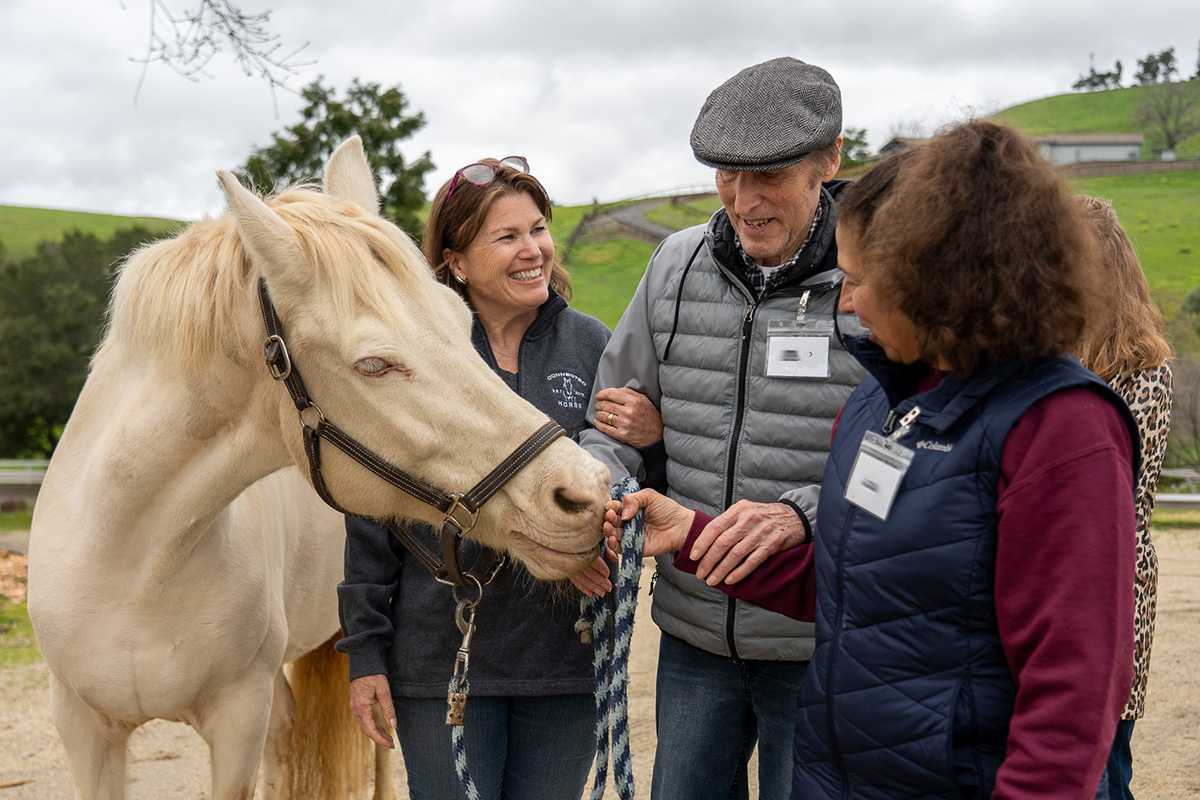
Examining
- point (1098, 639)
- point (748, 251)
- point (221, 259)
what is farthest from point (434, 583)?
point (1098, 639)

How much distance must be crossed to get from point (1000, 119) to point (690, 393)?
0.96 metres

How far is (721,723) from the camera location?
7.17ft

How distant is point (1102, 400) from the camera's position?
1204 mm

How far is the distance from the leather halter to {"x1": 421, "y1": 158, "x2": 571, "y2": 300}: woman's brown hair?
1.65 feet

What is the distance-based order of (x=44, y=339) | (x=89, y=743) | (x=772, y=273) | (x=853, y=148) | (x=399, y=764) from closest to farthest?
(x=772, y=273) → (x=89, y=743) → (x=399, y=764) → (x=853, y=148) → (x=44, y=339)

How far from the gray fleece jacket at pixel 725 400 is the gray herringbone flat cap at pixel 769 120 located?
0.69ft

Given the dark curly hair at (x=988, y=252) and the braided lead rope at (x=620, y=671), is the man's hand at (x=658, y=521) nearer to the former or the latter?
the braided lead rope at (x=620, y=671)

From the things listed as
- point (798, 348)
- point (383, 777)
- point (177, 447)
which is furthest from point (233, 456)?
point (383, 777)

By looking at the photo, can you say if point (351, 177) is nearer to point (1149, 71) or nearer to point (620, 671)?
point (620, 671)

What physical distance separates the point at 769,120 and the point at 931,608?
1146 millimetres

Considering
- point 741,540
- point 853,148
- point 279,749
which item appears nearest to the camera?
point 741,540

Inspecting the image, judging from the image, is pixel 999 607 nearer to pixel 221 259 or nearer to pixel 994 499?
pixel 994 499

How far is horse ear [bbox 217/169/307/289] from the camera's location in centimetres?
174

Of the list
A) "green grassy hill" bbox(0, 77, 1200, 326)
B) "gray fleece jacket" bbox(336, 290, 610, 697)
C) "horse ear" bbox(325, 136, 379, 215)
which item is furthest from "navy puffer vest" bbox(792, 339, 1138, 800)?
"green grassy hill" bbox(0, 77, 1200, 326)
